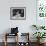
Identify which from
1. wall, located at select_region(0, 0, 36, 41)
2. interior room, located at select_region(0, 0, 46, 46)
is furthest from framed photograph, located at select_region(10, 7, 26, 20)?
wall, located at select_region(0, 0, 36, 41)

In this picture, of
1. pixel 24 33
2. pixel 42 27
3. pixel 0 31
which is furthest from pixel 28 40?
pixel 0 31

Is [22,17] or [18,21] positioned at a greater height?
[22,17]

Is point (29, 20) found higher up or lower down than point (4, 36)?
higher up

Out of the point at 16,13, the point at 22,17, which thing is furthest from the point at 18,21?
the point at 16,13

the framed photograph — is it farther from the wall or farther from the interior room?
the wall

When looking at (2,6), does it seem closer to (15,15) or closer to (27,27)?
(15,15)

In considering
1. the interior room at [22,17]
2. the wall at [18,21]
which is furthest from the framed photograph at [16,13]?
the wall at [18,21]

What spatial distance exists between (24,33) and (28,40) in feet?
1.40

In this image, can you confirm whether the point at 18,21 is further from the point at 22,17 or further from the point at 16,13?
the point at 16,13

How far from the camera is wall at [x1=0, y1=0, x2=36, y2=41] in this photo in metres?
7.52

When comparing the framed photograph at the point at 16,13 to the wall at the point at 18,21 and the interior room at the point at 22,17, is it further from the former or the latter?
the wall at the point at 18,21

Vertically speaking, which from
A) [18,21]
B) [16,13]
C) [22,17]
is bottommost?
[18,21]

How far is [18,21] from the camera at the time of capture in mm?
7559

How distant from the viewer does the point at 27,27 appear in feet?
24.8
